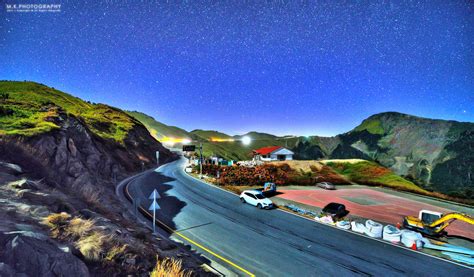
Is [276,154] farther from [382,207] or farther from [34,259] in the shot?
[34,259]

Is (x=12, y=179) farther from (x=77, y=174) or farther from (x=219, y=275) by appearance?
(x=77, y=174)

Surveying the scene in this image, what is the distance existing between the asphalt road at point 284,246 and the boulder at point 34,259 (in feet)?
28.5

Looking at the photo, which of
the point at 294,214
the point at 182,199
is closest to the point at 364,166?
the point at 294,214

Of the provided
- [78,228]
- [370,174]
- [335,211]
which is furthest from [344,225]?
[370,174]

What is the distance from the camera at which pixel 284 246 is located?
1514 cm

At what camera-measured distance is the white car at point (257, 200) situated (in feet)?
78.3

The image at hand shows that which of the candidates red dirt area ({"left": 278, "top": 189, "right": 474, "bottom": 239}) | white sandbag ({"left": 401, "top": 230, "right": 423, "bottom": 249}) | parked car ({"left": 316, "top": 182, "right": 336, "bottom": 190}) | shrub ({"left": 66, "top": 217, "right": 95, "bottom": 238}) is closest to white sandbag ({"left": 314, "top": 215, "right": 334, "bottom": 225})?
white sandbag ({"left": 401, "top": 230, "right": 423, "bottom": 249})

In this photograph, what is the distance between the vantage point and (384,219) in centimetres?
2288

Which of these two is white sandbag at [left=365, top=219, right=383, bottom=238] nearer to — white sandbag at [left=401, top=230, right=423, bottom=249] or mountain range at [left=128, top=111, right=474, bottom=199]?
white sandbag at [left=401, top=230, right=423, bottom=249]

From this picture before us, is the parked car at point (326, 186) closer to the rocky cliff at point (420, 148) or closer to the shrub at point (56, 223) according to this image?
the shrub at point (56, 223)

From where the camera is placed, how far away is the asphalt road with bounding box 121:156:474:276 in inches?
495

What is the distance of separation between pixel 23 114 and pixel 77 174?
40.4 ft

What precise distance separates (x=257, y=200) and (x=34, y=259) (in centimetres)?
2080

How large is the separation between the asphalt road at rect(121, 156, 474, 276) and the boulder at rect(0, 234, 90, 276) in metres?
8.69
